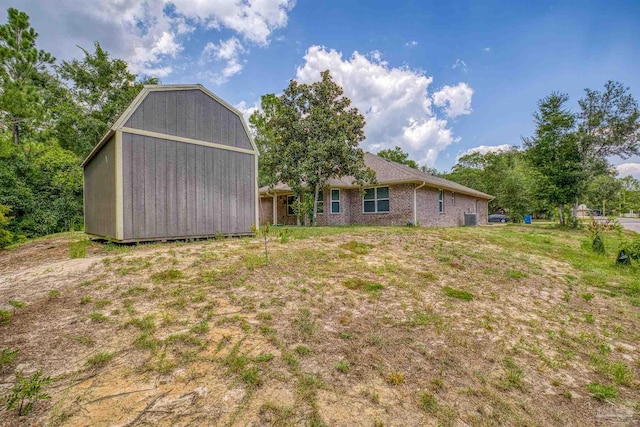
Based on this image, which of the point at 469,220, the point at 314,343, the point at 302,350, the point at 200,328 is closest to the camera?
the point at 302,350

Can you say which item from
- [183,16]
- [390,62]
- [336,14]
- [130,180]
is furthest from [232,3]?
[390,62]

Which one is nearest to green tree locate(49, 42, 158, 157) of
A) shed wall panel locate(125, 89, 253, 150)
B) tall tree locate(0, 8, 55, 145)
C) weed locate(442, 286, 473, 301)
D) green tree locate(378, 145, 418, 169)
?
tall tree locate(0, 8, 55, 145)

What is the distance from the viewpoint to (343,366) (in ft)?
7.41

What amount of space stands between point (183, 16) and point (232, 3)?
2.52m

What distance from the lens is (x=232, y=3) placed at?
8859 mm

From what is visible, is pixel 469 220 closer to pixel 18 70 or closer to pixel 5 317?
pixel 5 317

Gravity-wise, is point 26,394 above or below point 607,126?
below

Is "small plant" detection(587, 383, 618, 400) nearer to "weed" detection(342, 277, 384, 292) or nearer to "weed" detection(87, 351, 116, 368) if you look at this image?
"weed" detection(342, 277, 384, 292)

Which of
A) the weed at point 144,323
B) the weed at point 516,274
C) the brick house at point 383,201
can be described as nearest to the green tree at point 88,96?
the brick house at point 383,201

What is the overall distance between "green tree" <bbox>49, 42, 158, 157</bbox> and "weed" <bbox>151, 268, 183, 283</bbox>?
20176 mm

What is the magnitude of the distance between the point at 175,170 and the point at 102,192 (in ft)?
8.07

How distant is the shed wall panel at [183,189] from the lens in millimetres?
6398

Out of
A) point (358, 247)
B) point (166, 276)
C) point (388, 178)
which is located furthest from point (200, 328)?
point (388, 178)

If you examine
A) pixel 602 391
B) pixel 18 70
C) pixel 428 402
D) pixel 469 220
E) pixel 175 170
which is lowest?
pixel 602 391
